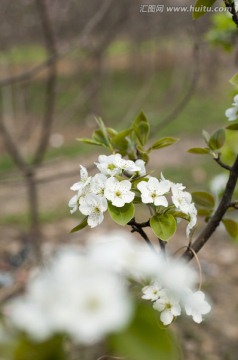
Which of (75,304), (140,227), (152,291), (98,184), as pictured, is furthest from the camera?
(140,227)

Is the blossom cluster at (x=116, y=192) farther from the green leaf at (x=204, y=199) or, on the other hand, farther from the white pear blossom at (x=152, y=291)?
the green leaf at (x=204, y=199)

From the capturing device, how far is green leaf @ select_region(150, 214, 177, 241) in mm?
854

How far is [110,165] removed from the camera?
89 centimetres

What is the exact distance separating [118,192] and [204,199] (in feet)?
1.21

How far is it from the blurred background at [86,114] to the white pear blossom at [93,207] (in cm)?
57

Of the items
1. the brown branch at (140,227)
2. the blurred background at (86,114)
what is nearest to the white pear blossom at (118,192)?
the brown branch at (140,227)

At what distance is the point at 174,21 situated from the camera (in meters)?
11.1

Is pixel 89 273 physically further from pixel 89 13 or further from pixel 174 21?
pixel 174 21

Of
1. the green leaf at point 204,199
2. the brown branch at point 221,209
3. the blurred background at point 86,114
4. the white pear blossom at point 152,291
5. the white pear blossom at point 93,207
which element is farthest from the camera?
the blurred background at point 86,114

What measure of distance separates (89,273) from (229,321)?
239cm

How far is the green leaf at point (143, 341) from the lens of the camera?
0.43 metres

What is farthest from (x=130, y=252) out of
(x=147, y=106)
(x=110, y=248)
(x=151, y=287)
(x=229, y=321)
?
(x=147, y=106)

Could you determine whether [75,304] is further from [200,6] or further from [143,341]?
[200,6]

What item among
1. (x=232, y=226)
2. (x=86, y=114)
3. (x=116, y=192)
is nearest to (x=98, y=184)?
(x=116, y=192)
